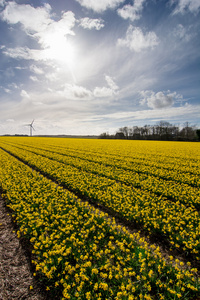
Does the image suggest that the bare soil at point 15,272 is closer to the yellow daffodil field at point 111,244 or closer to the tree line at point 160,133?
the yellow daffodil field at point 111,244

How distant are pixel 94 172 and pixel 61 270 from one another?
35.0 ft

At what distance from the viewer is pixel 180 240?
576 centimetres

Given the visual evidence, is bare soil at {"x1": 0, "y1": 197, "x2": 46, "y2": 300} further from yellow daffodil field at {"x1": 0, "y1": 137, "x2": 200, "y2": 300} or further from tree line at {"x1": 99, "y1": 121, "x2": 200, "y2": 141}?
tree line at {"x1": 99, "y1": 121, "x2": 200, "y2": 141}

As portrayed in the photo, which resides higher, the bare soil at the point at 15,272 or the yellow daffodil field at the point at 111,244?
the yellow daffodil field at the point at 111,244

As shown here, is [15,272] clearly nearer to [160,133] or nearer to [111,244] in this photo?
[111,244]

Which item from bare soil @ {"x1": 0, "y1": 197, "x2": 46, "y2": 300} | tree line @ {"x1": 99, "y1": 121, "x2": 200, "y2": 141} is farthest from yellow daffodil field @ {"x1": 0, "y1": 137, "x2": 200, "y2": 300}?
tree line @ {"x1": 99, "y1": 121, "x2": 200, "y2": 141}

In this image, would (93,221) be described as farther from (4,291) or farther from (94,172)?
(94,172)

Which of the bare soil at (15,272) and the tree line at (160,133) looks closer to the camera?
the bare soil at (15,272)

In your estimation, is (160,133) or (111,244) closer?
(111,244)

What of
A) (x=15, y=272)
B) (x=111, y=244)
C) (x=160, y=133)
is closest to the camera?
(x=15, y=272)

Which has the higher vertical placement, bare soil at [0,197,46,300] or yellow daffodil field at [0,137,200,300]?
yellow daffodil field at [0,137,200,300]

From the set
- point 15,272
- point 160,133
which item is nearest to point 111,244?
point 15,272

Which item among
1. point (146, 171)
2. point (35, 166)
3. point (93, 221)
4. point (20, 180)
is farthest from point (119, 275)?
point (35, 166)

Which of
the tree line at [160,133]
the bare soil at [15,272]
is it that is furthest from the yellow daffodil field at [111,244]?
the tree line at [160,133]
